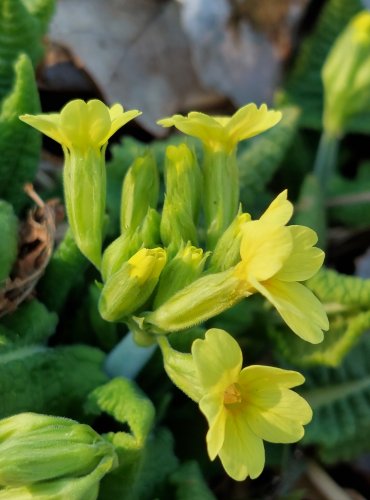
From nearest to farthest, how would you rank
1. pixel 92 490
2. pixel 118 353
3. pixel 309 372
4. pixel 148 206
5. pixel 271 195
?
pixel 92 490 → pixel 148 206 → pixel 118 353 → pixel 309 372 → pixel 271 195

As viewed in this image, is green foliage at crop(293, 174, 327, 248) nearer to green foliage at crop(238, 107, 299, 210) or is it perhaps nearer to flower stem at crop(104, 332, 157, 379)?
green foliage at crop(238, 107, 299, 210)

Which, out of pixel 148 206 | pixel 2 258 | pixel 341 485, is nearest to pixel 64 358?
pixel 2 258

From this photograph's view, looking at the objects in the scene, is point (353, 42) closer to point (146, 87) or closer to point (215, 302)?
point (146, 87)

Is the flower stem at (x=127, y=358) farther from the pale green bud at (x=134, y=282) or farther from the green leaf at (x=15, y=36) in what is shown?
the green leaf at (x=15, y=36)

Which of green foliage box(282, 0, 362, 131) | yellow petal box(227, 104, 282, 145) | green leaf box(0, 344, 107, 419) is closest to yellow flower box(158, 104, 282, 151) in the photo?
yellow petal box(227, 104, 282, 145)

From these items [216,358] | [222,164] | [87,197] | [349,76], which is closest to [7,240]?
[87,197]

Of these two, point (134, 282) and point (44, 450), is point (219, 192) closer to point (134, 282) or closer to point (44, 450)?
point (134, 282)
